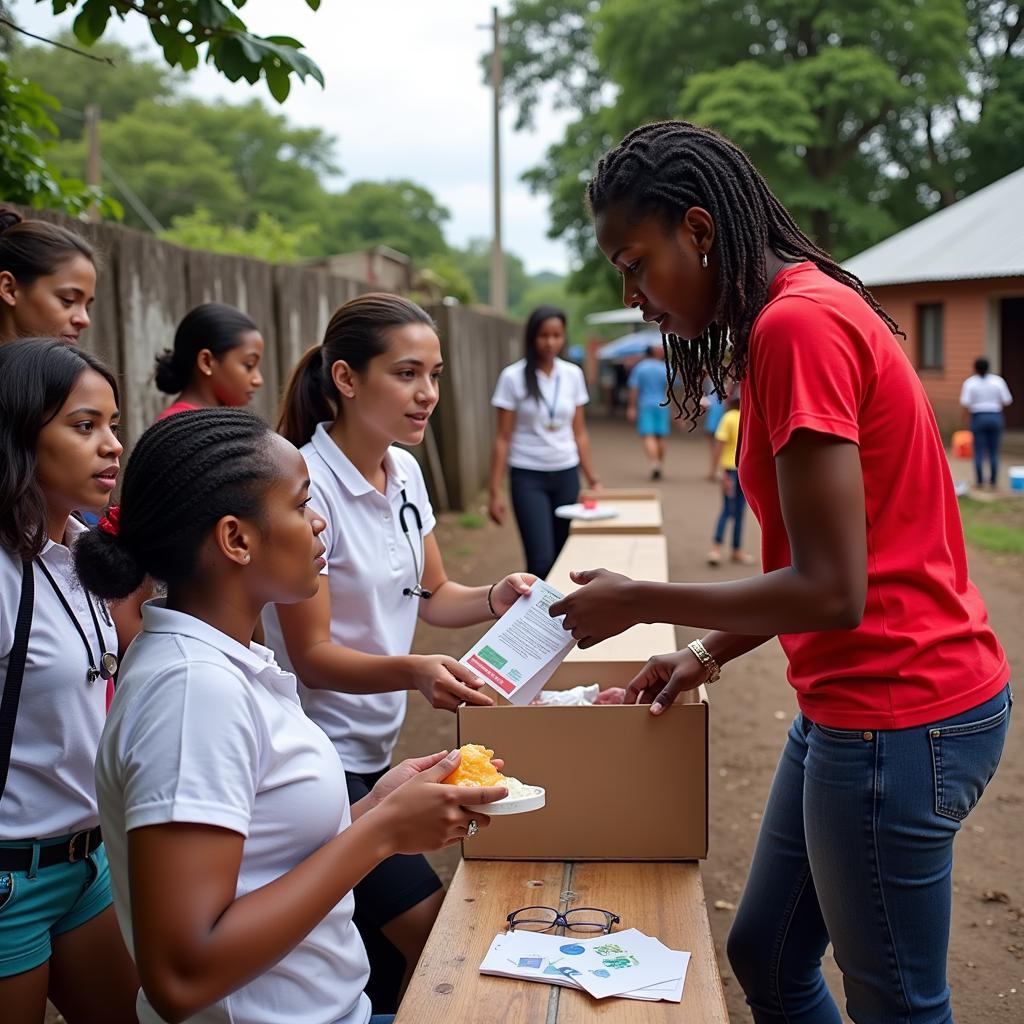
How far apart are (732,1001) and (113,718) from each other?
8.92 feet

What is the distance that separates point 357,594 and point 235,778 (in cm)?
137

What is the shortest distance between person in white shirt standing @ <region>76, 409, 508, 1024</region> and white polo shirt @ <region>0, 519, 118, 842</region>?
47cm

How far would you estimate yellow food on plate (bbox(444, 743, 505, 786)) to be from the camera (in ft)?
6.61

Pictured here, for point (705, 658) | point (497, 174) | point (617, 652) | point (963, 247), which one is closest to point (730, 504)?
point (617, 652)

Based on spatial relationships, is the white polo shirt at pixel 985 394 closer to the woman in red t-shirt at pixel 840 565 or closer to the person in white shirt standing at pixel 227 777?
the woman in red t-shirt at pixel 840 565

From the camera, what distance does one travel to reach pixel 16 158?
4828 millimetres

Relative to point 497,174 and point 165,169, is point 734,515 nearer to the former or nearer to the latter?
point 497,174

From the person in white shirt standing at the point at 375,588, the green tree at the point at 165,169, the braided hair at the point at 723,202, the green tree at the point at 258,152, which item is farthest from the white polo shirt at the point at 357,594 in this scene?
the green tree at the point at 258,152

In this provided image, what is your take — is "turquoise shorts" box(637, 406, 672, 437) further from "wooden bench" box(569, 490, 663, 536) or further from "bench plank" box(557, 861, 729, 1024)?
"bench plank" box(557, 861, 729, 1024)

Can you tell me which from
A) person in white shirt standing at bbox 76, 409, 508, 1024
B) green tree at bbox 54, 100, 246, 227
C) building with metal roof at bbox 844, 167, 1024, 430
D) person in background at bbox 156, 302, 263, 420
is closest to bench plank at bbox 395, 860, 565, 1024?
person in white shirt standing at bbox 76, 409, 508, 1024

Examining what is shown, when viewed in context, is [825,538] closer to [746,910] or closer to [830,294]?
[830,294]

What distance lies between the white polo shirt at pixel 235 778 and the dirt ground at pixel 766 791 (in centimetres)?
217

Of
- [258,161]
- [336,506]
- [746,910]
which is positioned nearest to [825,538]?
[746,910]

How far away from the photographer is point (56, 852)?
229 cm
